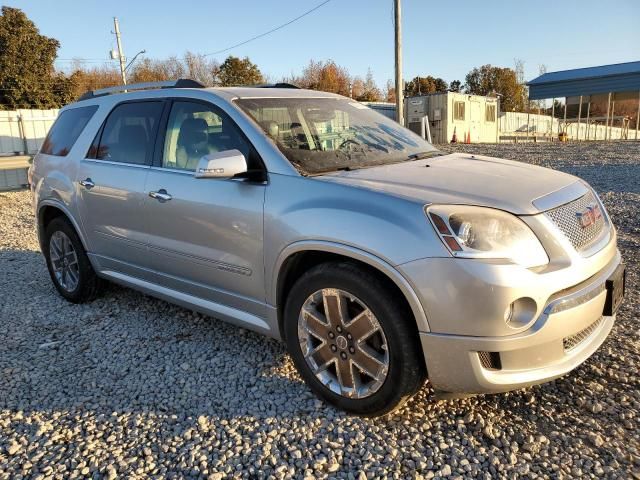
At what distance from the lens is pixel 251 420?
2.83 meters

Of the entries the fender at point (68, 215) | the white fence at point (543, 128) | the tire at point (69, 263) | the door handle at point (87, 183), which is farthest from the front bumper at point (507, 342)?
the white fence at point (543, 128)

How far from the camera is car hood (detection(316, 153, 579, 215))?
2.54 m

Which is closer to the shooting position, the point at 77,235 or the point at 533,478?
the point at 533,478

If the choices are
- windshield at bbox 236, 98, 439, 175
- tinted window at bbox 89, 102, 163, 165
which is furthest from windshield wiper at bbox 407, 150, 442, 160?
tinted window at bbox 89, 102, 163, 165

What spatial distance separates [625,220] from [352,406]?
5631mm

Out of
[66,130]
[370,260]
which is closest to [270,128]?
[370,260]

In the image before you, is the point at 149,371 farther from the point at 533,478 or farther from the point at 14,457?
the point at 533,478

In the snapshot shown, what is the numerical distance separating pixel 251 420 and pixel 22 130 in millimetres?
19330

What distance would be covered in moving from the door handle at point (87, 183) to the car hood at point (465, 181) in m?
2.26

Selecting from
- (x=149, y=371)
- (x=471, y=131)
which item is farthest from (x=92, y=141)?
(x=471, y=131)

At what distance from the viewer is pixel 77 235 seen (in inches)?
182

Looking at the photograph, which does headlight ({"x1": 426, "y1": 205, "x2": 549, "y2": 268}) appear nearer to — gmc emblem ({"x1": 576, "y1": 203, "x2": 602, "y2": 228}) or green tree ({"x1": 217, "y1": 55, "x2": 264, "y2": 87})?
gmc emblem ({"x1": 576, "y1": 203, "x2": 602, "y2": 228})

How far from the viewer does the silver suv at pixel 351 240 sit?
2.37 m

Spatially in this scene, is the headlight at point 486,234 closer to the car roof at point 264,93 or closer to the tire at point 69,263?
the car roof at point 264,93
